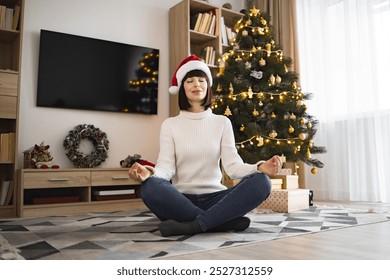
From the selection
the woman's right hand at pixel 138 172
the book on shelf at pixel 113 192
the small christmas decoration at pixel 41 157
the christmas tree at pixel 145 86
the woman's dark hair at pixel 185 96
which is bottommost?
the book on shelf at pixel 113 192

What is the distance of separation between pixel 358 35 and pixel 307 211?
1.93 meters

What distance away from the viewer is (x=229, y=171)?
1.86 meters

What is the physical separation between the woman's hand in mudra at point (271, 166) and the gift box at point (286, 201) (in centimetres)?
110

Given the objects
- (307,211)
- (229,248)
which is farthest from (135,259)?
(307,211)

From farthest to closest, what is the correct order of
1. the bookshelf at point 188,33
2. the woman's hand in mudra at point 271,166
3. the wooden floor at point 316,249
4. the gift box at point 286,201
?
the bookshelf at point 188,33
the gift box at point 286,201
the woman's hand in mudra at point 271,166
the wooden floor at point 316,249

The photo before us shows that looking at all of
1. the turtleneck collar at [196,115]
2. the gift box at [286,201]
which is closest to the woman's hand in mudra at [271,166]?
the turtleneck collar at [196,115]

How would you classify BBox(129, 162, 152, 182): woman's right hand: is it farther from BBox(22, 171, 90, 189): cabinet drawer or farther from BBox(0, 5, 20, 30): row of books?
BBox(0, 5, 20, 30): row of books

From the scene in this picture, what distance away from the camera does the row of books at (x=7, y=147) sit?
2.74 m

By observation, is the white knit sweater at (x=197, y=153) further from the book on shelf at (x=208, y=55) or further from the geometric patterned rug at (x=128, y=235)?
the book on shelf at (x=208, y=55)

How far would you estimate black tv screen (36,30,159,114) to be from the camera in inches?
125

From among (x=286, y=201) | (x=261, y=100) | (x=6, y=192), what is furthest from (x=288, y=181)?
(x=6, y=192)

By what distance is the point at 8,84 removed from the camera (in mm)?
2729

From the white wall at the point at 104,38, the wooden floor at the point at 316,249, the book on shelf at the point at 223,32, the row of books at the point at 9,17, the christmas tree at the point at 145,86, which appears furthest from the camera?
the book on shelf at the point at 223,32

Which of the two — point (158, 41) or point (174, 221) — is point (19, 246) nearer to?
point (174, 221)
